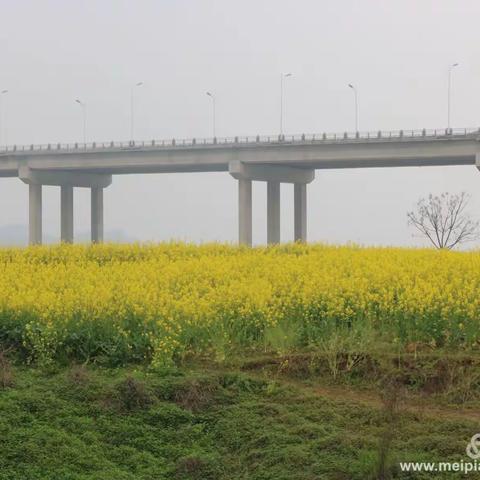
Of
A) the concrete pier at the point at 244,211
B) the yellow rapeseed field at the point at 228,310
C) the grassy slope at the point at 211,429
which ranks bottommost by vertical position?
the grassy slope at the point at 211,429

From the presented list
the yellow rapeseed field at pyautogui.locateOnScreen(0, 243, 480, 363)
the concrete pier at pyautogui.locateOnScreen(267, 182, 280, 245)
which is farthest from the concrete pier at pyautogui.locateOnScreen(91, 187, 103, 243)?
the yellow rapeseed field at pyautogui.locateOnScreen(0, 243, 480, 363)

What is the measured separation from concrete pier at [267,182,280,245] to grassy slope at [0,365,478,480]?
191ft

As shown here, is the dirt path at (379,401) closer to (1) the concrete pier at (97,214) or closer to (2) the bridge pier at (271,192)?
(2) the bridge pier at (271,192)

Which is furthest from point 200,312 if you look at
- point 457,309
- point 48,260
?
point 48,260

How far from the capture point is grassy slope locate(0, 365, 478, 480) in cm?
755

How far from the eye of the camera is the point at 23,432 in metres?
8.32

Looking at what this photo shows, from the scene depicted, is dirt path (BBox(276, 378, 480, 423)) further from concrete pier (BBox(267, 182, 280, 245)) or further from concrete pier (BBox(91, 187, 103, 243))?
concrete pier (BBox(91, 187, 103, 243))

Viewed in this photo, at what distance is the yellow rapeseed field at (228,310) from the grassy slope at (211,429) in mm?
1506

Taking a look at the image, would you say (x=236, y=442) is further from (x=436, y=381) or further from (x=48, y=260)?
(x=48, y=260)

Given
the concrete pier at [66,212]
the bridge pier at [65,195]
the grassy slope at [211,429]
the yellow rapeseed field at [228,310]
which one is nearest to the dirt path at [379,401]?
the grassy slope at [211,429]

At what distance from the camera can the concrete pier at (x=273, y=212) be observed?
67812 mm

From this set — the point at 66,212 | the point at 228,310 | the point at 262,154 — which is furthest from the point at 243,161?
the point at 228,310

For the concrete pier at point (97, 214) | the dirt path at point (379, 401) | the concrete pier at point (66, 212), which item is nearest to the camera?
the dirt path at point (379, 401)

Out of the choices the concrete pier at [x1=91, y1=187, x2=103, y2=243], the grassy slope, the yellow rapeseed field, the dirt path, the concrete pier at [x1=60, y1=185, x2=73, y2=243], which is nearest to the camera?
the grassy slope
